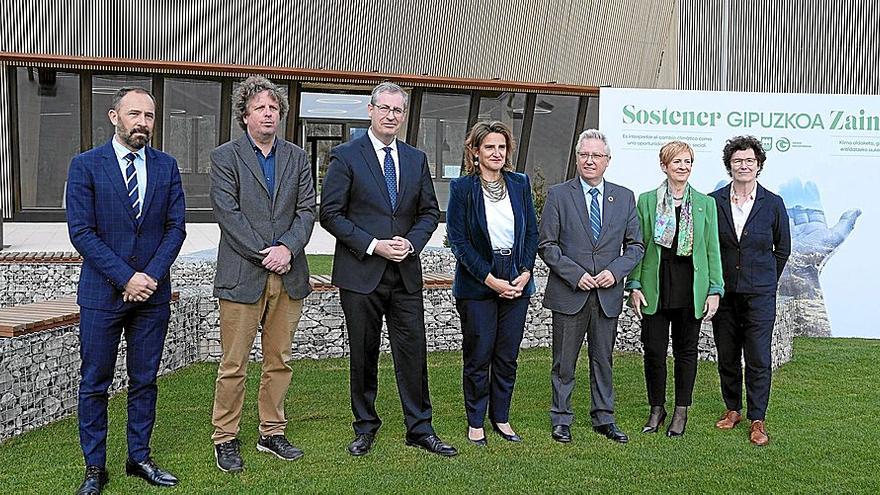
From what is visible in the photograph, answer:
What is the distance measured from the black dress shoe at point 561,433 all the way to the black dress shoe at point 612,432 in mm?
192

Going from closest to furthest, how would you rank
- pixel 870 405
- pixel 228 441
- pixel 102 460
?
pixel 102 460 < pixel 228 441 < pixel 870 405

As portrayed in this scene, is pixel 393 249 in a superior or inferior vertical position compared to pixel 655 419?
superior

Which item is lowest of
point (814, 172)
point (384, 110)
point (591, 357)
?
point (591, 357)

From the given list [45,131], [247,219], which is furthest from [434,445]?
[45,131]

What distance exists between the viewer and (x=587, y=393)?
231 inches

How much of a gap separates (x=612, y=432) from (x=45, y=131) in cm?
1205

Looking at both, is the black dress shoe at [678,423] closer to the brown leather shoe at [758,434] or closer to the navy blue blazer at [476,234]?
the brown leather shoe at [758,434]

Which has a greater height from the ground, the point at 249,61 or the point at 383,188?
the point at 249,61

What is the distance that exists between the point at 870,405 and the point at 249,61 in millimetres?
10403

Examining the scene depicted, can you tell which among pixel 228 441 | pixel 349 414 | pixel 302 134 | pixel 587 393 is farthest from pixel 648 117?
pixel 302 134

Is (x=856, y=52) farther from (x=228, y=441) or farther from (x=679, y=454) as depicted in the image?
(x=228, y=441)

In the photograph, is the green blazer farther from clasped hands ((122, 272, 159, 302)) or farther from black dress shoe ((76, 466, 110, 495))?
black dress shoe ((76, 466, 110, 495))

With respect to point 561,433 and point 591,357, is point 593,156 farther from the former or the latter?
point 561,433

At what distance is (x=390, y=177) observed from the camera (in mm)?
4500
